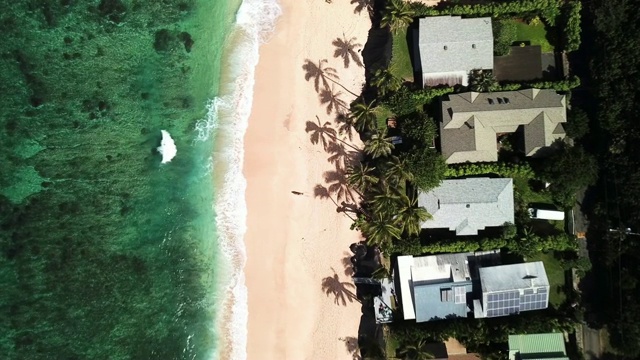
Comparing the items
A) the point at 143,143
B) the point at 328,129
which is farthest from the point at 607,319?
the point at 143,143

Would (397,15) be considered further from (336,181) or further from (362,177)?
(336,181)

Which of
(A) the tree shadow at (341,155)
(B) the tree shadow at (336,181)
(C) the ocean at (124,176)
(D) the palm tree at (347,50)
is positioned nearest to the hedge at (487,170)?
(A) the tree shadow at (341,155)

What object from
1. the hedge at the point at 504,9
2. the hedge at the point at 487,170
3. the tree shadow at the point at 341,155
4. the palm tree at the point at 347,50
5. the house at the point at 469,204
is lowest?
the house at the point at 469,204

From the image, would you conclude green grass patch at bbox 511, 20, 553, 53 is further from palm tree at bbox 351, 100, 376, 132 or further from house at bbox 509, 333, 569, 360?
house at bbox 509, 333, 569, 360

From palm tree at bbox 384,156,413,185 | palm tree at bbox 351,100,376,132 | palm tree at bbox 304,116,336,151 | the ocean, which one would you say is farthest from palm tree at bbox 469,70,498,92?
the ocean

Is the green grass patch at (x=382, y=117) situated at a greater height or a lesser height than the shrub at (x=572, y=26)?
lesser

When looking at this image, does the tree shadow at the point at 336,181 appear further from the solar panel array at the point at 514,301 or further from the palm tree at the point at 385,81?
the solar panel array at the point at 514,301

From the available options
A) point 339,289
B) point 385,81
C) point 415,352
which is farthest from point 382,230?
point 385,81
